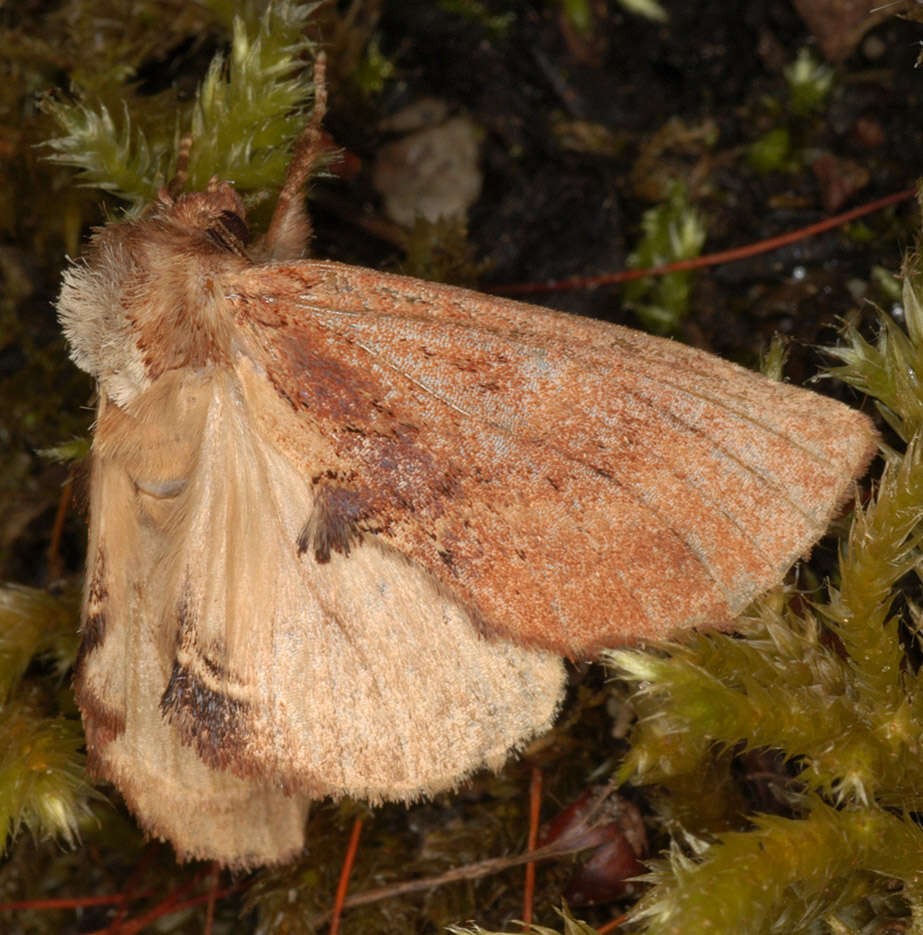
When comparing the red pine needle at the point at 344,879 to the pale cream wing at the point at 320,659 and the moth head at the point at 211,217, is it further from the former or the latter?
the moth head at the point at 211,217

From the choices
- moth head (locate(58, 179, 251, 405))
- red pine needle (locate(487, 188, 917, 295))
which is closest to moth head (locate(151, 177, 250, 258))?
moth head (locate(58, 179, 251, 405))

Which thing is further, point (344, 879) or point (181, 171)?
point (344, 879)

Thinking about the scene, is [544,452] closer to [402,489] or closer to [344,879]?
[402,489]

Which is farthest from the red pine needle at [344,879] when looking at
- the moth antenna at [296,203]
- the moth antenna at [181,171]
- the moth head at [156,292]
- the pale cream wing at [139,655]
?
the moth antenna at [181,171]

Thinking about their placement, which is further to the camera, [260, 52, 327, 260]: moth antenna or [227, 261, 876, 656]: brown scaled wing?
[260, 52, 327, 260]: moth antenna

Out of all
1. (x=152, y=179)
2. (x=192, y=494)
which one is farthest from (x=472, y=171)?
(x=192, y=494)

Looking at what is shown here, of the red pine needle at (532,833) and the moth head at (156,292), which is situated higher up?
the moth head at (156,292)

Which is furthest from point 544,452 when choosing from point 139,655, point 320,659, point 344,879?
point 344,879

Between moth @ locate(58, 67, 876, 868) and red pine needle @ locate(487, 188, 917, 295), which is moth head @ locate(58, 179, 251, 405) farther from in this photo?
red pine needle @ locate(487, 188, 917, 295)
